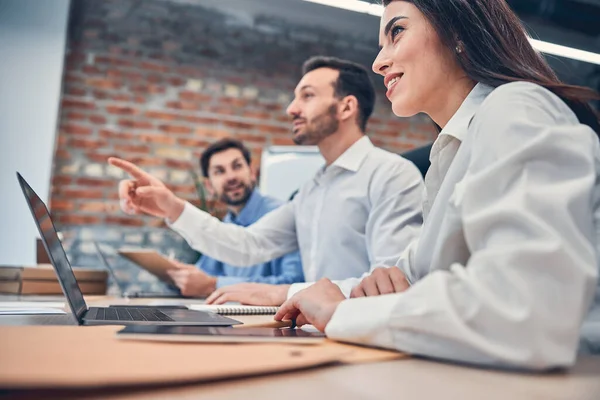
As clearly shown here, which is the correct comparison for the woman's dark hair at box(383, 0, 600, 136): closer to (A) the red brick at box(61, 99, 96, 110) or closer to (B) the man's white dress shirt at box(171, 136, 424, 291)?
(B) the man's white dress shirt at box(171, 136, 424, 291)

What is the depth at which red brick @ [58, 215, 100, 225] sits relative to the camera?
Answer: 3688 millimetres

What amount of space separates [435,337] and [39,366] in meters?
0.39

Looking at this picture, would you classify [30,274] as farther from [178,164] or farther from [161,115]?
[161,115]

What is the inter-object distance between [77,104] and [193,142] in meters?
0.86

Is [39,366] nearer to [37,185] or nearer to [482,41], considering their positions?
[482,41]

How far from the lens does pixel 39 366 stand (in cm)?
42

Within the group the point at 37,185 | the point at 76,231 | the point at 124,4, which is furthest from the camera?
the point at 124,4

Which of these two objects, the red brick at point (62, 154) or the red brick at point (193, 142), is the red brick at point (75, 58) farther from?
the red brick at point (193, 142)

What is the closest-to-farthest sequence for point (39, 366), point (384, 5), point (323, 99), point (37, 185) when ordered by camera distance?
point (39, 366) < point (384, 5) < point (323, 99) < point (37, 185)

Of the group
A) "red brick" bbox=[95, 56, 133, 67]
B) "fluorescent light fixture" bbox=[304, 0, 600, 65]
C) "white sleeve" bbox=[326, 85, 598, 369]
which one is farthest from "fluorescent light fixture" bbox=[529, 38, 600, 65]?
"white sleeve" bbox=[326, 85, 598, 369]

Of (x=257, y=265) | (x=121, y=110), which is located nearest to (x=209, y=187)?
(x=121, y=110)

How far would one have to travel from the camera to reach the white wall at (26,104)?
3246mm

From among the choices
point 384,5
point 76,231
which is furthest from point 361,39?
point 384,5

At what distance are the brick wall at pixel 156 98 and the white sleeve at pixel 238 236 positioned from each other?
1.64 metres
